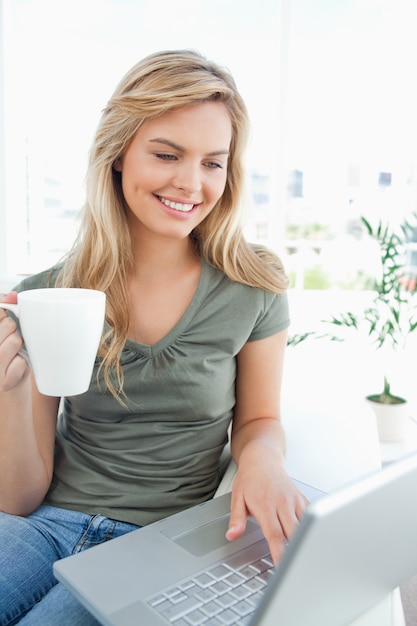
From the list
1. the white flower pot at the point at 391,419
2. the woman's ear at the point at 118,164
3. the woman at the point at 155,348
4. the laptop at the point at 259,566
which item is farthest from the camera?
the white flower pot at the point at 391,419

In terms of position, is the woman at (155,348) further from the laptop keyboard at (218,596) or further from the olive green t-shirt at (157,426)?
the laptop keyboard at (218,596)

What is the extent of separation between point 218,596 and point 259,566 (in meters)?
0.09

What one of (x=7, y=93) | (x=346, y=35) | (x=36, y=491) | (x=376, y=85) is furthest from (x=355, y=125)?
(x=36, y=491)

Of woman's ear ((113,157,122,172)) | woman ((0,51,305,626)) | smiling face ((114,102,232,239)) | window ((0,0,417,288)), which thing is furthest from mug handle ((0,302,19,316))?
window ((0,0,417,288))

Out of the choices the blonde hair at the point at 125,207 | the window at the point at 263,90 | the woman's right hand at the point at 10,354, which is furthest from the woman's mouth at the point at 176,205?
the window at the point at 263,90

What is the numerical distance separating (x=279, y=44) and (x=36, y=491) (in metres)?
3.52

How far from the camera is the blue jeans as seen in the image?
3.08 ft

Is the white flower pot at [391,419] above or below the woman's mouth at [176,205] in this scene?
below

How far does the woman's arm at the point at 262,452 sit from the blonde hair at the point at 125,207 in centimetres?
16

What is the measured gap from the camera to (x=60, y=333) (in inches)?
31.5

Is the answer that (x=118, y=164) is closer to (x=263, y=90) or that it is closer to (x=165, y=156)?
(x=165, y=156)

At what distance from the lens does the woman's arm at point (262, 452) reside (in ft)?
3.14

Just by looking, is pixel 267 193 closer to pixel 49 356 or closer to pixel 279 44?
pixel 279 44

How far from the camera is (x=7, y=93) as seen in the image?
4066 mm
